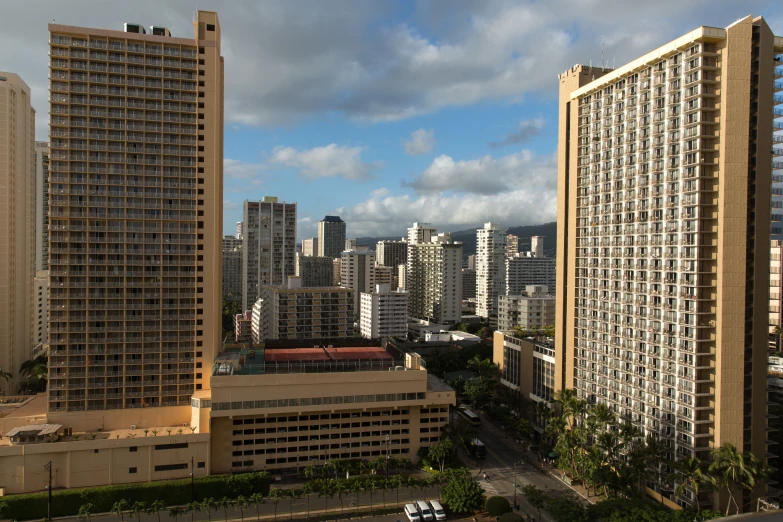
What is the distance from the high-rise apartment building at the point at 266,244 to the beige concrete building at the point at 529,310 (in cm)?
5996

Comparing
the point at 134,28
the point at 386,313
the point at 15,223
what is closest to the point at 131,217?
the point at 134,28

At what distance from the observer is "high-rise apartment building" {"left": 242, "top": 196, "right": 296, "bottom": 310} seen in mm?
140000

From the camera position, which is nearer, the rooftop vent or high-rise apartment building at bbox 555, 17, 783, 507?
high-rise apartment building at bbox 555, 17, 783, 507

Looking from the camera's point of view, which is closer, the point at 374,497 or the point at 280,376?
the point at 374,497

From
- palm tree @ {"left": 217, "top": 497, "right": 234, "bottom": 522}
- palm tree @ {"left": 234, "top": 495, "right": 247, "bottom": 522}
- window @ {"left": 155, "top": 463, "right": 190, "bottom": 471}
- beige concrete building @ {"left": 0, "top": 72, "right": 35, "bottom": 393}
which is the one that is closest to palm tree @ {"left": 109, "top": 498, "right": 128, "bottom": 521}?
window @ {"left": 155, "top": 463, "right": 190, "bottom": 471}

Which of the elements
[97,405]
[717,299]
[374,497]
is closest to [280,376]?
[374,497]

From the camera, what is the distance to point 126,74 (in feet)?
178

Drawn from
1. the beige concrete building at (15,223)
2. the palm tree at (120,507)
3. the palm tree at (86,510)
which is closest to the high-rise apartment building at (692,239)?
the palm tree at (120,507)

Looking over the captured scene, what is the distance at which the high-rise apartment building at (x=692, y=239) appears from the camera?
39000mm

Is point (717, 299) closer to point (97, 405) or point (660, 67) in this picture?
point (660, 67)

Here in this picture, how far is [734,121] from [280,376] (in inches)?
1731

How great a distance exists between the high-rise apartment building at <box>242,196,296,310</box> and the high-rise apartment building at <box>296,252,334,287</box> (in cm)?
1341

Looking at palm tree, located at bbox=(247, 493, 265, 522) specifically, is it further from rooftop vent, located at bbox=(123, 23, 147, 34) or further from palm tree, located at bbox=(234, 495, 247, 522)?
rooftop vent, located at bbox=(123, 23, 147, 34)

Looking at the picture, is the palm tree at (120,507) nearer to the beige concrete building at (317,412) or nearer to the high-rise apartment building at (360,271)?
the beige concrete building at (317,412)
